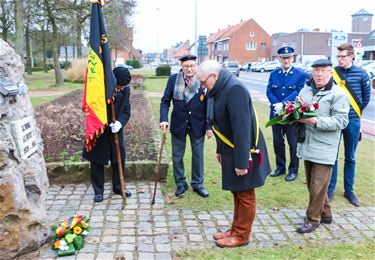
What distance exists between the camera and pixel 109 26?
28.8 metres

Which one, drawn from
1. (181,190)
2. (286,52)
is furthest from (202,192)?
(286,52)

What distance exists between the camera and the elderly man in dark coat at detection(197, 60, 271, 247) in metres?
3.80

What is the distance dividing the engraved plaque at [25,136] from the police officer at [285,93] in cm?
351

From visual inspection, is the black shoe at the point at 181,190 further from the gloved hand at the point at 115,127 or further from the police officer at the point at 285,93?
the police officer at the point at 285,93

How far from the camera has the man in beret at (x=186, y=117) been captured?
17.7 feet

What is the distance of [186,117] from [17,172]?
2.43m

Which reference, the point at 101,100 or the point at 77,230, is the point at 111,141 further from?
the point at 77,230

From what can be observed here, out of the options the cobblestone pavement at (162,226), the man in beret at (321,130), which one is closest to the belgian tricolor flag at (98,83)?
the cobblestone pavement at (162,226)

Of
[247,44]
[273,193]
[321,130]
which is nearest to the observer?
[321,130]

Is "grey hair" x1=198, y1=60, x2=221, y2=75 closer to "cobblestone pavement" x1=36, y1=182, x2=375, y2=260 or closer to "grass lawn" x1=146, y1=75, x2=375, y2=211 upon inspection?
"cobblestone pavement" x1=36, y1=182, x2=375, y2=260

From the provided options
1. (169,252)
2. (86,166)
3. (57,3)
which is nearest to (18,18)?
(57,3)

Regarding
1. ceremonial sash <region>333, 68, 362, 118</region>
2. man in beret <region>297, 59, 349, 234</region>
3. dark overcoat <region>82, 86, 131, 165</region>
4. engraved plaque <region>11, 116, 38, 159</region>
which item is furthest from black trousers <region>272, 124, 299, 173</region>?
engraved plaque <region>11, 116, 38, 159</region>

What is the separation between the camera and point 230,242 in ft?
13.7

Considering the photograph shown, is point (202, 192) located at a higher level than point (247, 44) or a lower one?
lower
